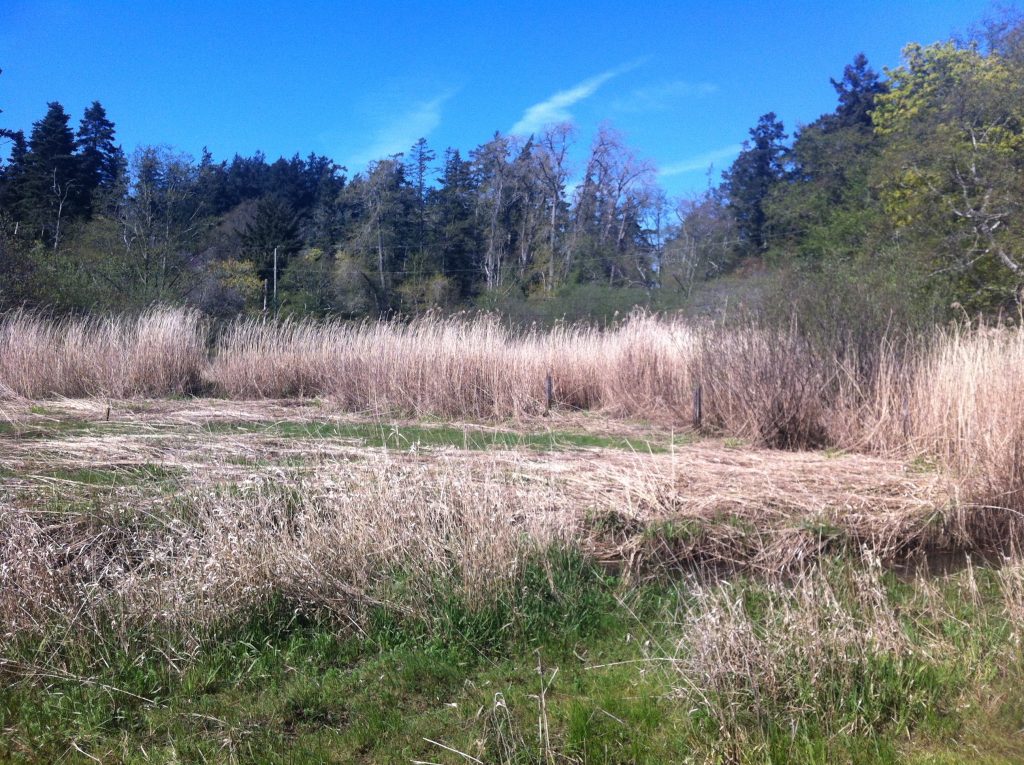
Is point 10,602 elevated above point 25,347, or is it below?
below

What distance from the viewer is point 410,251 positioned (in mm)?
30844

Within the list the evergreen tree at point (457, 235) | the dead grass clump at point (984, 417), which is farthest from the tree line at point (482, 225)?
the dead grass clump at point (984, 417)

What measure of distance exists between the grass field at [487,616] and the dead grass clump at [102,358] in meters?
6.00

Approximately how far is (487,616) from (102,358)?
400 inches

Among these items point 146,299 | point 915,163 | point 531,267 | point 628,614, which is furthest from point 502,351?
point 531,267

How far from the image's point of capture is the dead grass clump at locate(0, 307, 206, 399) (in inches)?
433

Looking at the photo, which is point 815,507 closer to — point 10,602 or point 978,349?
point 978,349

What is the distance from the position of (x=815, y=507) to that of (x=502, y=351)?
649cm

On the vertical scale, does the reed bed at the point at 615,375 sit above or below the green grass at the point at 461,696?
above

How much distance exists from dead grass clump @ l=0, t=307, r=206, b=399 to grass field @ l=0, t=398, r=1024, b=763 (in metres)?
6.00

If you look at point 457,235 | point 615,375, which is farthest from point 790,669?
point 457,235

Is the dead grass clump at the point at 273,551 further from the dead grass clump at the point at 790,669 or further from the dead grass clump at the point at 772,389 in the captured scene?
the dead grass clump at the point at 772,389

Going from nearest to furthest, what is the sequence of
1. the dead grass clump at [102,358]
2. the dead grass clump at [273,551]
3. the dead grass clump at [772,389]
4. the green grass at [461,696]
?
the green grass at [461,696] → the dead grass clump at [273,551] → the dead grass clump at [772,389] → the dead grass clump at [102,358]

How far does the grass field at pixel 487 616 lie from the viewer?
2.73 m
